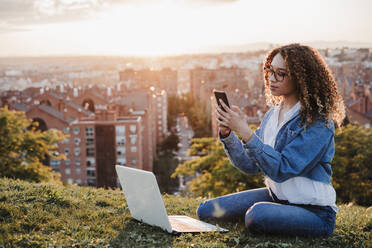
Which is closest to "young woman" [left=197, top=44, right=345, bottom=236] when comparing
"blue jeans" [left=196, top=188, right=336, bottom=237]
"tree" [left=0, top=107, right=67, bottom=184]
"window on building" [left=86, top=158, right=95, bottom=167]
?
"blue jeans" [left=196, top=188, right=336, bottom=237]

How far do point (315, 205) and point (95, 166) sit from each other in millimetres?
28144

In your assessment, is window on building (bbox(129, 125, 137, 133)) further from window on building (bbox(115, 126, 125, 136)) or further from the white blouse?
the white blouse

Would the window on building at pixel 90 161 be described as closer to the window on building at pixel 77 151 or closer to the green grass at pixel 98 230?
the window on building at pixel 77 151

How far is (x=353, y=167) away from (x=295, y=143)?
14.8m

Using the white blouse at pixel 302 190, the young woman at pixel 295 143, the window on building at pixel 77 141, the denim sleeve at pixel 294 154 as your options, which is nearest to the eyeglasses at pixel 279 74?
the young woman at pixel 295 143

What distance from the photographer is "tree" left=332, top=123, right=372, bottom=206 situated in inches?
596

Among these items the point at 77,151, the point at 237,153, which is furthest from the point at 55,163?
the point at 237,153

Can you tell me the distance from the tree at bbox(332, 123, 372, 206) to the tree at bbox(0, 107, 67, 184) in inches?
392

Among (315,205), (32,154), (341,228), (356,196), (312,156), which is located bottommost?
(356,196)

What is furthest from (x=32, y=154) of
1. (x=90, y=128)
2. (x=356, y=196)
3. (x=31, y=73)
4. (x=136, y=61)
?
(x=136, y=61)

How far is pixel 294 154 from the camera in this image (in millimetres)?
2863

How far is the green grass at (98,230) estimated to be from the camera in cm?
307

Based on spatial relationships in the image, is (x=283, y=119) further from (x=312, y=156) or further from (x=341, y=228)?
(x=341, y=228)

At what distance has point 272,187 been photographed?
336 cm
